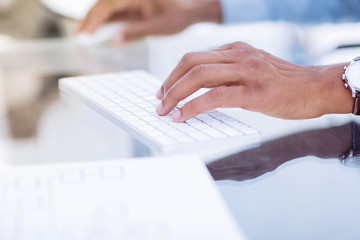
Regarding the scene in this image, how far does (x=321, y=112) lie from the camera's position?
2.76ft

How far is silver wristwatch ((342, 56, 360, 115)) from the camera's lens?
846 mm

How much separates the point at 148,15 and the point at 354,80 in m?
0.66

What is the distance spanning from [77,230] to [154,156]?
210mm

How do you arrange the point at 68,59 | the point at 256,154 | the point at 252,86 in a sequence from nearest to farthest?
the point at 256,154
the point at 252,86
the point at 68,59

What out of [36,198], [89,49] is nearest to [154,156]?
[36,198]

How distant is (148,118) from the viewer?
0.77 meters

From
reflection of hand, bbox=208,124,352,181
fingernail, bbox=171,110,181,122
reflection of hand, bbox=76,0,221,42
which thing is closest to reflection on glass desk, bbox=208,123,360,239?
reflection of hand, bbox=208,124,352,181

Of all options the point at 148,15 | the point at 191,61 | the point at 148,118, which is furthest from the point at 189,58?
the point at 148,15

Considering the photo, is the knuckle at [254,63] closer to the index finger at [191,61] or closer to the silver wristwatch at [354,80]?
the index finger at [191,61]

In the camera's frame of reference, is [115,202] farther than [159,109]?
No

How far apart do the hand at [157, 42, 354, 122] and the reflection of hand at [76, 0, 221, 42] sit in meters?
0.53

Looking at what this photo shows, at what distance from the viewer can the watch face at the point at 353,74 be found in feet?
2.81

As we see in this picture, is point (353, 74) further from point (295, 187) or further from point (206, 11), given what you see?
Result: point (206, 11)

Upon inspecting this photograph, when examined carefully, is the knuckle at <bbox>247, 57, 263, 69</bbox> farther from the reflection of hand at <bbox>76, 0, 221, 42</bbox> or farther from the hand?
the reflection of hand at <bbox>76, 0, 221, 42</bbox>
